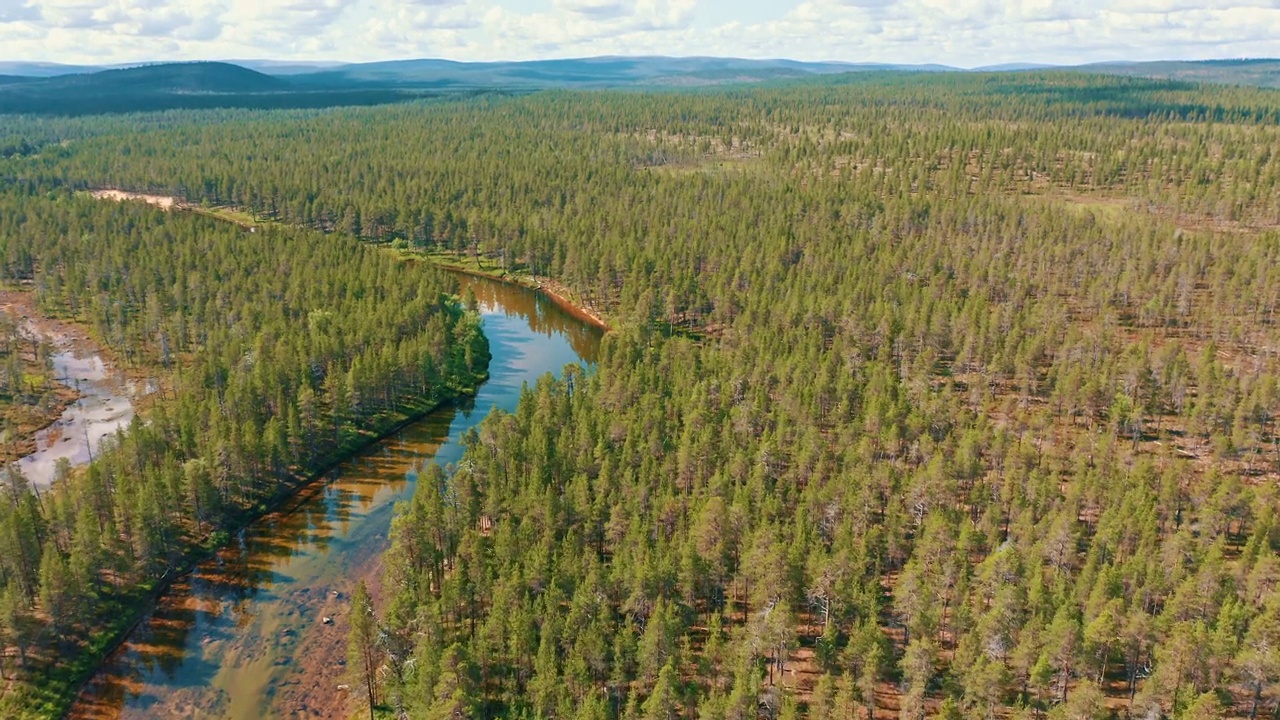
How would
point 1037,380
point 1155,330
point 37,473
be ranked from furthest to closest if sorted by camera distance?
point 1155,330 → point 1037,380 → point 37,473

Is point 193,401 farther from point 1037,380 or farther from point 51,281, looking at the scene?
point 1037,380

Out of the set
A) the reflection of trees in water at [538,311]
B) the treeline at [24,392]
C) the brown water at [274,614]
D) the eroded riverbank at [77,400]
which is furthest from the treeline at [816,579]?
the treeline at [24,392]

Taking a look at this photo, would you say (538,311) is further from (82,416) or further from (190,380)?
(82,416)

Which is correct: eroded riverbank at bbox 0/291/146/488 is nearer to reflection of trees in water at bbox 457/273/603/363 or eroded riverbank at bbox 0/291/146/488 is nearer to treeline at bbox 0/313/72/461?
treeline at bbox 0/313/72/461

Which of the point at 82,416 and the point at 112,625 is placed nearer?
the point at 112,625

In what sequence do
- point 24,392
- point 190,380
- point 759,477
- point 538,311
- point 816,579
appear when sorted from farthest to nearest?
point 538,311 → point 24,392 → point 190,380 → point 759,477 → point 816,579

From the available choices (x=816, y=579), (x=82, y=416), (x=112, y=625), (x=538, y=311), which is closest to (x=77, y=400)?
(x=82, y=416)

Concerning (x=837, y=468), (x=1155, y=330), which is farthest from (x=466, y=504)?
(x=1155, y=330)

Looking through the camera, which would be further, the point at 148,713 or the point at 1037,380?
the point at 1037,380
